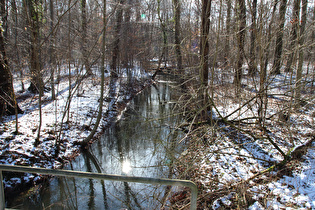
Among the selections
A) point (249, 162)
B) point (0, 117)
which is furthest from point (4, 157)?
point (249, 162)

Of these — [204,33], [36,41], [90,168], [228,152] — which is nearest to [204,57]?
[204,33]

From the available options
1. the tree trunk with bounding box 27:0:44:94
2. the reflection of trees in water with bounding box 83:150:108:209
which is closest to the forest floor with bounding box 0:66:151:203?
the reflection of trees in water with bounding box 83:150:108:209

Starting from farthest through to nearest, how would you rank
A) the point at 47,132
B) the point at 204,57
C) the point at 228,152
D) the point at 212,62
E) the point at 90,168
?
1. the point at 212,62
2. the point at 47,132
3. the point at 204,57
4. the point at 90,168
5. the point at 228,152

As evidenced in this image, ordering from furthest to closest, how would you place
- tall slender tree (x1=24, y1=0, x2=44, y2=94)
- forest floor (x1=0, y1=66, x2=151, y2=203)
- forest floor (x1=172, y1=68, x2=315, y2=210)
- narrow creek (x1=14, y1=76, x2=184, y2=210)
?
tall slender tree (x1=24, y1=0, x2=44, y2=94)
forest floor (x1=0, y1=66, x2=151, y2=203)
narrow creek (x1=14, y1=76, x2=184, y2=210)
forest floor (x1=172, y1=68, x2=315, y2=210)

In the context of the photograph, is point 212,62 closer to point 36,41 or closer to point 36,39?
point 36,41

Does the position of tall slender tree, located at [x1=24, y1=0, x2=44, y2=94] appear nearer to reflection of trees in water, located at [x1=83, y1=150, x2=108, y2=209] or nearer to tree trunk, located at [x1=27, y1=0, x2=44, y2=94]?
tree trunk, located at [x1=27, y1=0, x2=44, y2=94]

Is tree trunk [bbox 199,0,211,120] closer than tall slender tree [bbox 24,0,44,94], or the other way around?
tree trunk [bbox 199,0,211,120]

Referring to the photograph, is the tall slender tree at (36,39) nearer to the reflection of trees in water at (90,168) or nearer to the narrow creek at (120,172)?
the reflection of trees in water at (90,168)

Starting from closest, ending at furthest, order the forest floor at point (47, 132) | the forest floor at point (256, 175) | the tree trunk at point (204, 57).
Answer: the forest floor at point (256, 175) → the tree trunk at point (204, 57) → the forest floor at point (47, 132)

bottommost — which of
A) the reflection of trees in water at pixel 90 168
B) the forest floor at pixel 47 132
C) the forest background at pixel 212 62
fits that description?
the reflection of trees in water at pixel 90 168

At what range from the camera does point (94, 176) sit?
1.65 m

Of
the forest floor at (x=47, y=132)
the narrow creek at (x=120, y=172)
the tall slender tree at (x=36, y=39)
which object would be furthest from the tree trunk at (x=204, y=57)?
the tall slender tree at (x=36, y=39)

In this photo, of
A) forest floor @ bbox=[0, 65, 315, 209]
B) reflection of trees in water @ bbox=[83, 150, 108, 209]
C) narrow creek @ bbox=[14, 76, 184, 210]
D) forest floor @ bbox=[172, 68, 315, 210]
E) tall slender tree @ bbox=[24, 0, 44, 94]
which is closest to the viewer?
forest floor @ bbox=[172, 68, 315, 210]

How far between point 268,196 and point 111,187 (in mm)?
4667
